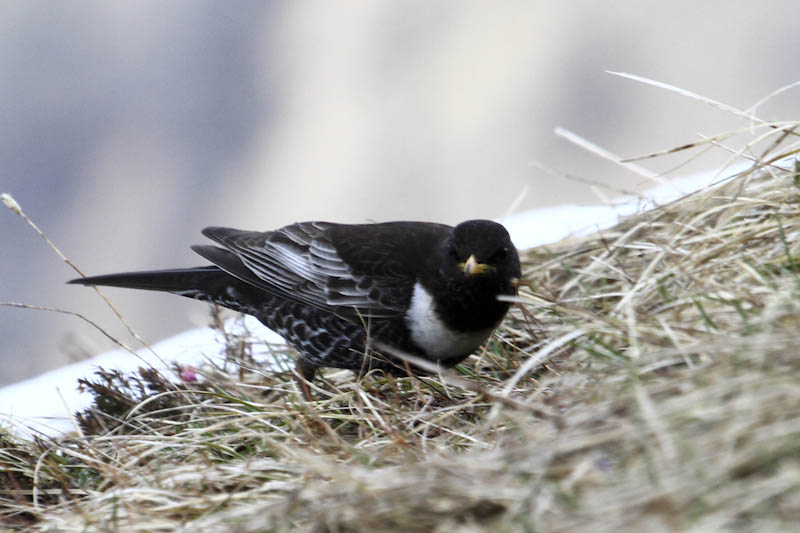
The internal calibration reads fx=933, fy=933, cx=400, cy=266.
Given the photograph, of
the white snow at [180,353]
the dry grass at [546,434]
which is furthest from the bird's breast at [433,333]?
the white snow at [180,353]

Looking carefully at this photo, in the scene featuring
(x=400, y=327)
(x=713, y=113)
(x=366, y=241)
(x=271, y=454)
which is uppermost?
(x=713, y=113)

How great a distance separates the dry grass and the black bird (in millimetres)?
199

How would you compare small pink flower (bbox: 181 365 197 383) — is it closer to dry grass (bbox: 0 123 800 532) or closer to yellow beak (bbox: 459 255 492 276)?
dry grass (bbox: 0 123 800 532)

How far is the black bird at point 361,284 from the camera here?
368 centimetres

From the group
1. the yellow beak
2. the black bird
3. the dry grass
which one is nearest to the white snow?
the black bird

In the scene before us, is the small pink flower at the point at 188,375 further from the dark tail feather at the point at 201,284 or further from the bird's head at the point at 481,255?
the bird's head at the point at 481,255

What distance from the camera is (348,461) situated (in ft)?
8.98

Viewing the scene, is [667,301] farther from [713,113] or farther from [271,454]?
[713,113]

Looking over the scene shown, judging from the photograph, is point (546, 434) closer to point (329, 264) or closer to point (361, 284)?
point (361, 284)

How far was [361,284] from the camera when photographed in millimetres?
4023

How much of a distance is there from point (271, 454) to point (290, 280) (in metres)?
1.38

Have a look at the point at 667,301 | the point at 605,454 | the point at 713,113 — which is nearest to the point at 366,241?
the point at 667,301

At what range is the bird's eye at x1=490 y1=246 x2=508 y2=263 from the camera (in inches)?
144

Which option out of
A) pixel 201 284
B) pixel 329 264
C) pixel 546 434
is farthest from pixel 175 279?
pixel 546 434
